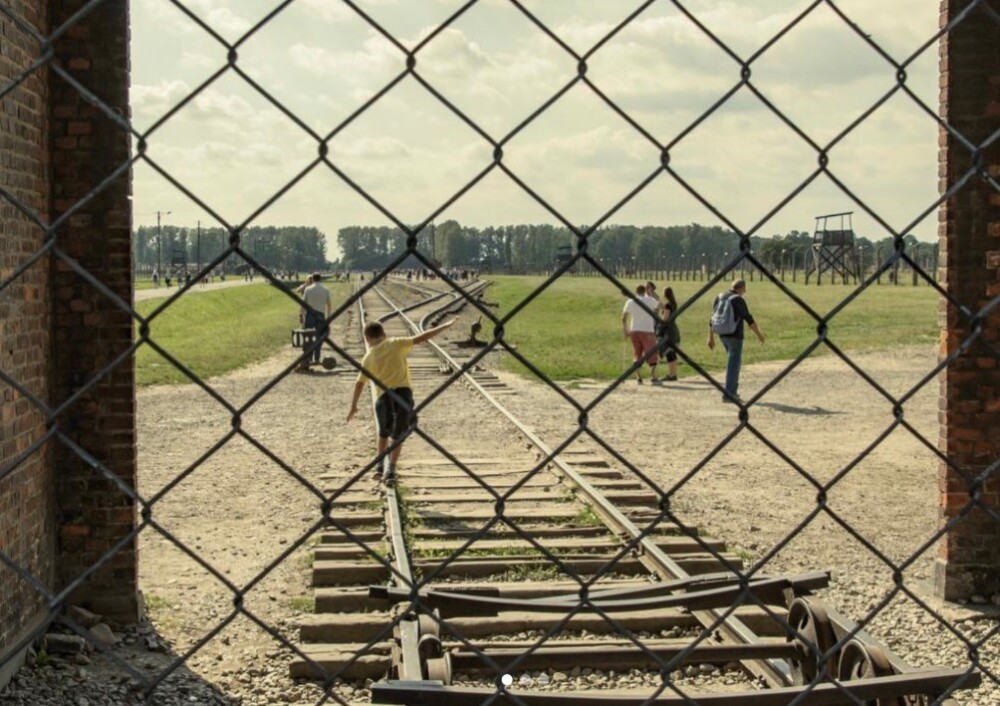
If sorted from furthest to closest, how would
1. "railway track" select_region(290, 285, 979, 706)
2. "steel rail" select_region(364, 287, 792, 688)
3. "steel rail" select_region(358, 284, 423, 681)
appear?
"steel rail" select_region(364, 287, 792, 688) → "steel rail" select_region(358, 284, 423, 681) → "railway track" select_region(290, 285, 979, 706)

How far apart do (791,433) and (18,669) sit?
36.5 feet

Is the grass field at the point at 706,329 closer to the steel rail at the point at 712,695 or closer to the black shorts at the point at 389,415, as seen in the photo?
the black shorts at the point at 389,415

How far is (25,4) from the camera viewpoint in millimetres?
5855

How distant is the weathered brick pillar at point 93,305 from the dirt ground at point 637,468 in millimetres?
642

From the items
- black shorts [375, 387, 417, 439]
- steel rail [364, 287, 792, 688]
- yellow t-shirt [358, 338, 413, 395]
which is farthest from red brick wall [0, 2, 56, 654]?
black shorts [375, 387, 417, 439]

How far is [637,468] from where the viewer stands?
6633 millimetres

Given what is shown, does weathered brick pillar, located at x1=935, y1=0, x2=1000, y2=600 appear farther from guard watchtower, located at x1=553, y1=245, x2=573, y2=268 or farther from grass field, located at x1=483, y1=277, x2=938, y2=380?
grass field, located at x1=483, y1=277, x2=938, y2=380

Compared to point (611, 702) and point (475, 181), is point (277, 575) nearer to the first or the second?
point (611, 702)

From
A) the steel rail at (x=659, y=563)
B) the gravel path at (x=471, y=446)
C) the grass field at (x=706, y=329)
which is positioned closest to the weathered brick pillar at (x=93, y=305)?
the gravel path at (x=471, y=446)

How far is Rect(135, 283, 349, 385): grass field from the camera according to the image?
25078 mm

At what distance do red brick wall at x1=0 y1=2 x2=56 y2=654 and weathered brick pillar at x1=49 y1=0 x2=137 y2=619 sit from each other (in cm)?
13

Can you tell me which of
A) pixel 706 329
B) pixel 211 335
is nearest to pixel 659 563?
pixel 706 329

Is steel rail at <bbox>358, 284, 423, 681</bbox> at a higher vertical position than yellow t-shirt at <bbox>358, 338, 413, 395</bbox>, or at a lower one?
lower

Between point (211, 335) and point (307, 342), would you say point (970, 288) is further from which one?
point (211, 335)
